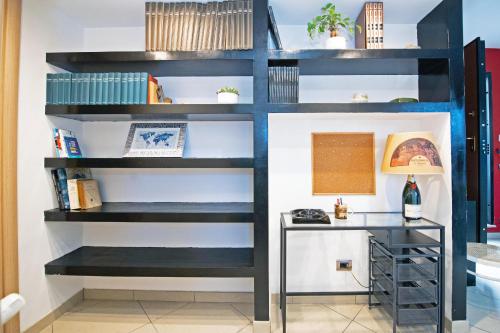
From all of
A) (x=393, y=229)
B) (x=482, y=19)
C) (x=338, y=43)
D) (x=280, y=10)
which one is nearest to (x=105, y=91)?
(x=280, y=10)

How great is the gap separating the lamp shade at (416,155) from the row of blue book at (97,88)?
172 cm

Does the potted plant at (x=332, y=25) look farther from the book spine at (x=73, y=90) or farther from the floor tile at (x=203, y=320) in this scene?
the floor tile at (x=203, y=320)

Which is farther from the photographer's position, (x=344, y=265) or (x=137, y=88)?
(x=344, y=265)

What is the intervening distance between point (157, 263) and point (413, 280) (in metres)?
1.65

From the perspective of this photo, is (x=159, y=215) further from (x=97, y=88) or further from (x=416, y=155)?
(x=416, y=155)

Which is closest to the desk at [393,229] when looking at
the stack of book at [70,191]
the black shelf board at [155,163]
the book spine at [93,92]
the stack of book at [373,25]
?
the black shelf board at [155,163]

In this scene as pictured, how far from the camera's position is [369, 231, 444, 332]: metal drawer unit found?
1.73 meters

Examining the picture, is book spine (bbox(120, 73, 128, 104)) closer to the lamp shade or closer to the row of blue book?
the row of blue book

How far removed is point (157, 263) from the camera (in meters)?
1.92

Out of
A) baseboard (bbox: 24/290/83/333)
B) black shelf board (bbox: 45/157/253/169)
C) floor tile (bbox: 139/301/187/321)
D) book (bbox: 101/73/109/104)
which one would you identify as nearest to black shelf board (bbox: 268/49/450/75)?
black shelf board (bbox: 45/157/253/169)

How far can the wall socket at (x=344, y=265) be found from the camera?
2.25m

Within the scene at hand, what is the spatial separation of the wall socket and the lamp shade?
835 millimetres

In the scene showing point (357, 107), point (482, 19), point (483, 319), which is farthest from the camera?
point (482, 19)

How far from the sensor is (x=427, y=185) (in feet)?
→ 6.87
